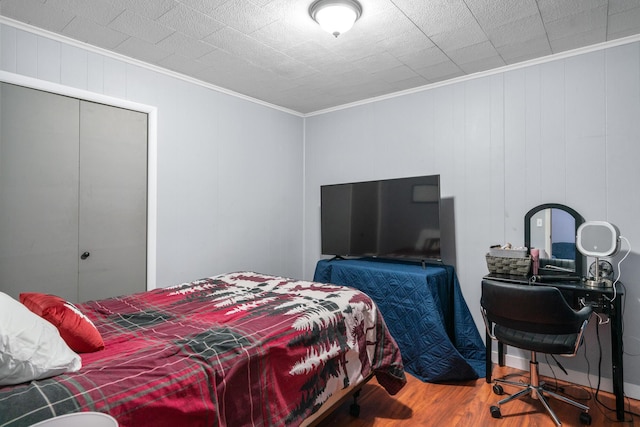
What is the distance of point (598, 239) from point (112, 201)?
12.1 feet

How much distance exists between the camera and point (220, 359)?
1.46 meters

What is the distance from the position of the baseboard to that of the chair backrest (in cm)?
92

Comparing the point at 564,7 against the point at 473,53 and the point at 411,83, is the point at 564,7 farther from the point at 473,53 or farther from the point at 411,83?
the point at 411,83

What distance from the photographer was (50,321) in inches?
59.6

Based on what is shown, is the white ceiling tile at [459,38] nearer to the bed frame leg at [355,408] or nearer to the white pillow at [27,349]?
the bed frame leg at [355,408]

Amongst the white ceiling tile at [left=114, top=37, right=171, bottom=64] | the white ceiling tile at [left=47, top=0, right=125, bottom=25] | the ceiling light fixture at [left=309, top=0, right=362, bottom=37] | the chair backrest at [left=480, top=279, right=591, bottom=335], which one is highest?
the white ceiling tile at [left=114, top=37, right=171, bottom=64]

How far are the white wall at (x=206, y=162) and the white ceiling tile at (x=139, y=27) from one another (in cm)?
46

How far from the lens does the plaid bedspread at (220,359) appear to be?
118cm

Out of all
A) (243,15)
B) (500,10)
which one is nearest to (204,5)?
(243,15)

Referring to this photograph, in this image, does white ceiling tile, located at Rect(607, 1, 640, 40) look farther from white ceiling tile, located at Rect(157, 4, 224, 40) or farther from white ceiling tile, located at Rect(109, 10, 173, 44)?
white ceiling tile, located at Rect(109, 10, 173, 44)

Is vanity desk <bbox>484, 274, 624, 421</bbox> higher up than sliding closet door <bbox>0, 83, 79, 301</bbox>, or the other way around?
sliding closet door <bbox>0, 83, 79, 301</bbox>

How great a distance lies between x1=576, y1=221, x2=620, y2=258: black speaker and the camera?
8.12 feet

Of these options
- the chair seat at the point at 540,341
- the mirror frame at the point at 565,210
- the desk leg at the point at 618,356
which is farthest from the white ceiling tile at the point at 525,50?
the chair seat at the point at 540,341

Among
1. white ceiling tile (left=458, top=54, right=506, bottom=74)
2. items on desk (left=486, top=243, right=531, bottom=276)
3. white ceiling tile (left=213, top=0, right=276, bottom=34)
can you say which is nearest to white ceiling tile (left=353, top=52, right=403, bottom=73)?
white ceiling tile (left=458, top=54, right=506, bottom=74)
